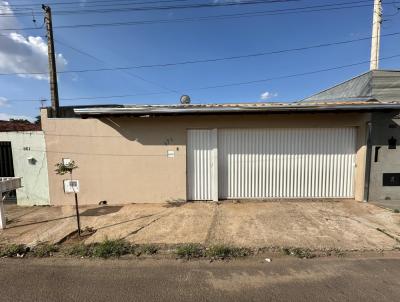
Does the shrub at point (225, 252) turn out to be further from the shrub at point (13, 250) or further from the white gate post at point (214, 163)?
the shrub at point (13, 250)

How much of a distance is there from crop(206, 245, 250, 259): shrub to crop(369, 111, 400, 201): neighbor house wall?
5349 millimetres

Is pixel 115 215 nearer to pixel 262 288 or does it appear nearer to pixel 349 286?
pixel 262 288

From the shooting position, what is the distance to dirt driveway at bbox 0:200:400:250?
16.4ft

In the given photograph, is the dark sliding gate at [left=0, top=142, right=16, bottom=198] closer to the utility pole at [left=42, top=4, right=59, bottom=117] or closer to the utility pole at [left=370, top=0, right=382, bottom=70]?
the utility pole at [left=42, top=4, right=59, bottom=117]

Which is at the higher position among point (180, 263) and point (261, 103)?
point (261, 103)

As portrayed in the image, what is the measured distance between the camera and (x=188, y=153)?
26.0 feet

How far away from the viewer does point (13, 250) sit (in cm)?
475

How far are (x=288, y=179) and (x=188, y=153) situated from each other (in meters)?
3.36

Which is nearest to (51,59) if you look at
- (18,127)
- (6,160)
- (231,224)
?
(18,127)

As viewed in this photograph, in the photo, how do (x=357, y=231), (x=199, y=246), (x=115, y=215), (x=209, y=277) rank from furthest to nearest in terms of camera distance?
(x=115, y=215)
(x=357, y=231)
(x=199, y=246)
(x=209, y=277)

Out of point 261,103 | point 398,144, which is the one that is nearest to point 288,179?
point 261,103

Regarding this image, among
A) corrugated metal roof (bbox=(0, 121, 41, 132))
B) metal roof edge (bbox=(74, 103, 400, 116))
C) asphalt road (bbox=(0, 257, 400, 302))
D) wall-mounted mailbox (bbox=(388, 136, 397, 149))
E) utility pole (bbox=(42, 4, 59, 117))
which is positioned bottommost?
asphalt road (bbox=(0, 257, 400, 302))

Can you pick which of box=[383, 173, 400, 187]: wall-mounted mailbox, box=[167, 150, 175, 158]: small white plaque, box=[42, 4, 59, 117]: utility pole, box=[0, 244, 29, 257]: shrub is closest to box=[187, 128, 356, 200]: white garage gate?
box=[167, 150, 175, 158]: small white plaque

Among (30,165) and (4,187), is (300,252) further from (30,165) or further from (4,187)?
(30,165)
